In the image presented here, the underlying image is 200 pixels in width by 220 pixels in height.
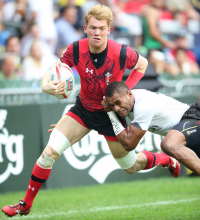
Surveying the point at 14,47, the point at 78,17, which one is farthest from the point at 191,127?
the point at 78,17

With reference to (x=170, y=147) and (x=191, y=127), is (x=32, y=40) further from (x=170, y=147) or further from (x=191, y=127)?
(x=170, y=147)

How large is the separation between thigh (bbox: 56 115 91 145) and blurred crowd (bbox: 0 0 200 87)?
345cm

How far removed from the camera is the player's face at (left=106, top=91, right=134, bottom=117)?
16.5ft

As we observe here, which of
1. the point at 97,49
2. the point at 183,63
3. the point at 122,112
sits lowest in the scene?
the point at 183,63

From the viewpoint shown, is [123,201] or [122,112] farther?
[123,201]

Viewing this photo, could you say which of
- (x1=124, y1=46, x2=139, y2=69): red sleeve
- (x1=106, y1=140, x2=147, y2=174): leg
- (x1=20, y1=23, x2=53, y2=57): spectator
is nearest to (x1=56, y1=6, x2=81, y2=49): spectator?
(x1=20, y1=23, x2=53, y2=57): spectator

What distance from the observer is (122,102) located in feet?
16.5

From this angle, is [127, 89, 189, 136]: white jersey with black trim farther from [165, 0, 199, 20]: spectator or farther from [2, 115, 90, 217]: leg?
[165, 0, 199, 20]: spectator

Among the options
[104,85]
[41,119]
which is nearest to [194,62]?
[41,119]

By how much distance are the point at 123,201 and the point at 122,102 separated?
2.21 metres

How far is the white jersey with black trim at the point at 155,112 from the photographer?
4.99 metres

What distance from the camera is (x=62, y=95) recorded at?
5.15m

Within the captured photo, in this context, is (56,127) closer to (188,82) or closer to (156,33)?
(188,82)

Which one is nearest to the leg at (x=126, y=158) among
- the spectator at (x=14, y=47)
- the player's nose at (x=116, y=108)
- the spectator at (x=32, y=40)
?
the player's nose at (x=116, y=108)
